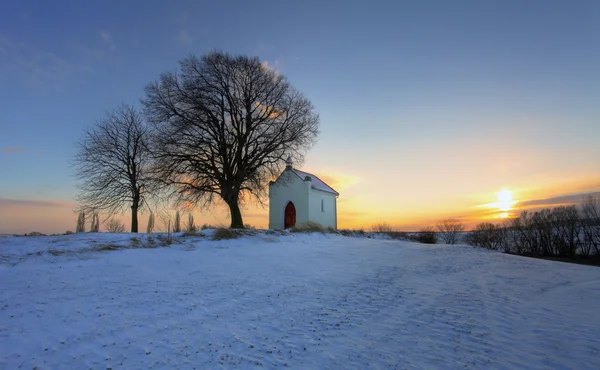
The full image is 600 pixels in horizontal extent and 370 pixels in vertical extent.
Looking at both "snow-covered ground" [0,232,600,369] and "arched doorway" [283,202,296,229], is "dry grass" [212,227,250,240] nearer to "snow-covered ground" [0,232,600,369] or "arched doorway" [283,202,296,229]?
→ "snow-covered ground" [0,232,600,369]

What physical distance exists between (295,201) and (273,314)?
878 inches

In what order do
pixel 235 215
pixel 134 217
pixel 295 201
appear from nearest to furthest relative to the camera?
pixel 235 215 → pixel 134 217 → pixel 295 201

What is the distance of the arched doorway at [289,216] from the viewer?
28250mm

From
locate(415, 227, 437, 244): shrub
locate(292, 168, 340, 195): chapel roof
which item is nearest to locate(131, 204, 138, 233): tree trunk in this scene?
locate(292, 168, 340, 195): chapel roof

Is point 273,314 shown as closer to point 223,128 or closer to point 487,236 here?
point 223,128

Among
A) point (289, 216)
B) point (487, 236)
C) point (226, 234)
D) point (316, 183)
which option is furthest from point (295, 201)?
point (487, 236)

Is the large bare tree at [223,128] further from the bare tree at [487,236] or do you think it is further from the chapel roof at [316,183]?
the bare tree at [487,236]

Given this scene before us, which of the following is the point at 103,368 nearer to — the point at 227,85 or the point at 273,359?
Answer: the point at 273,359

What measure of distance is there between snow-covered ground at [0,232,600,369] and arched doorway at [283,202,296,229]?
18189mm

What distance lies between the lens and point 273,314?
5.61 meters

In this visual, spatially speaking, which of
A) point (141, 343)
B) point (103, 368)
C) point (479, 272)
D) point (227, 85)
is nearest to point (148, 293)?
point (141, 343)

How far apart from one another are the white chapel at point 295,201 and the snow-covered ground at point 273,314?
17341 millimetres

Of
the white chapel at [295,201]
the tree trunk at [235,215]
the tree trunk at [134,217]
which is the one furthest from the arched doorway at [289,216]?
the tree trunk at [134,217]

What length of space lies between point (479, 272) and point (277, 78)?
1866 cm
